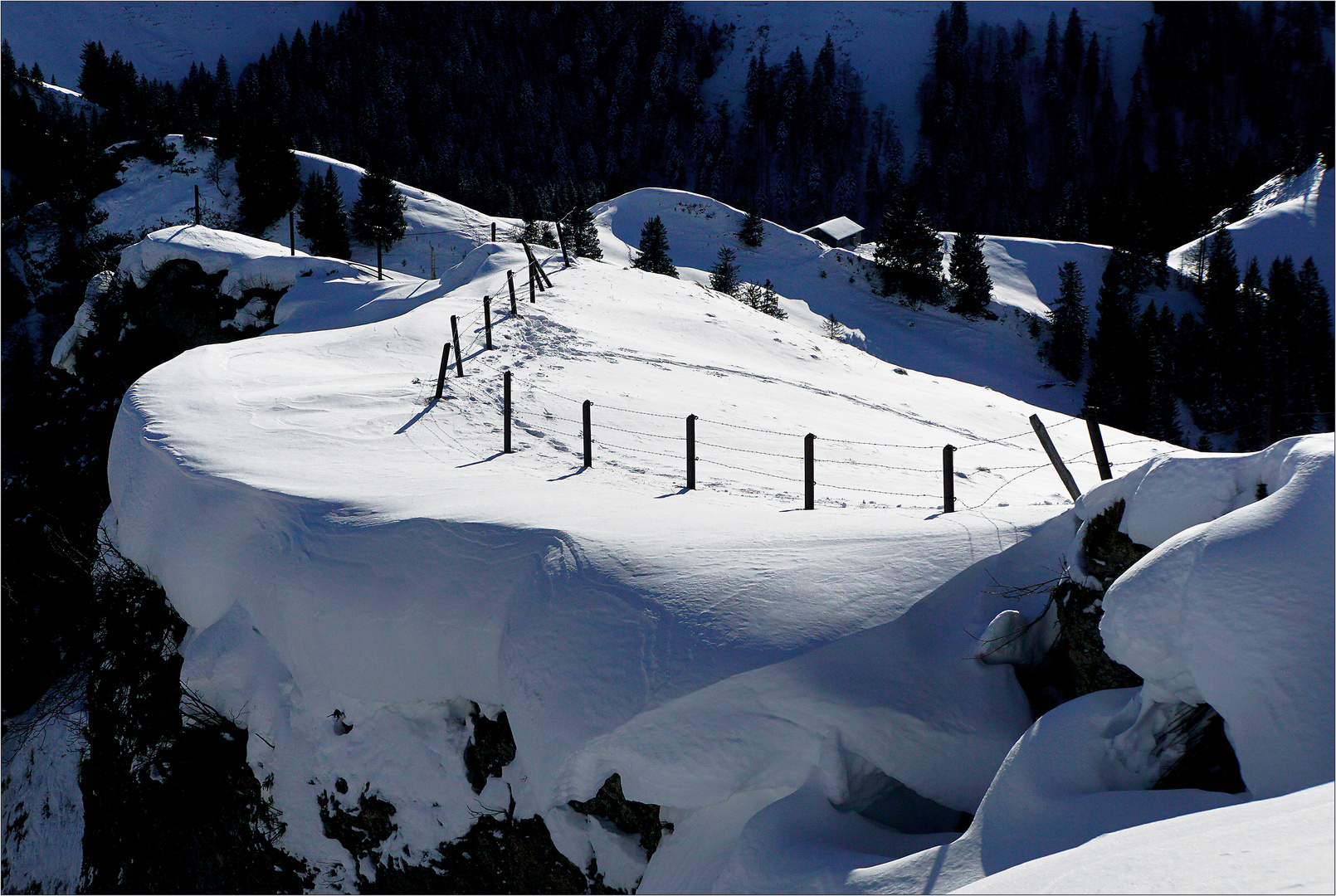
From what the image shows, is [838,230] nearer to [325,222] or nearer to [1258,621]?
[325,222]

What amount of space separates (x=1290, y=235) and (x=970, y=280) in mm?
30977

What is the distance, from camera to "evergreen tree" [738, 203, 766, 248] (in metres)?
51.8

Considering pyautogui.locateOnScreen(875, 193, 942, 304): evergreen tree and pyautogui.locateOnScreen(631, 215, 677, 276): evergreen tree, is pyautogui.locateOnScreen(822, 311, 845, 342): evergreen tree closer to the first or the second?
pyautogui.locateOnScreen(875, 193, 942, 304): evergreen tree

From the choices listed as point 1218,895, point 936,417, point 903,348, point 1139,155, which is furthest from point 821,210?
point 1218,895

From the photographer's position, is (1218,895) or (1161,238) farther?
(1161,238)

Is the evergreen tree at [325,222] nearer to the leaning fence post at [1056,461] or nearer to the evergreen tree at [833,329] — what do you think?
the evergreen tree at [833,329]

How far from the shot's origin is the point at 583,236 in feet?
135

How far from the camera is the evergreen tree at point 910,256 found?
47.1 meters

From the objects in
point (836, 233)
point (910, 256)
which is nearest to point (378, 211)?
point (910, 256)

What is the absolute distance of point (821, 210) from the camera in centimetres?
10694

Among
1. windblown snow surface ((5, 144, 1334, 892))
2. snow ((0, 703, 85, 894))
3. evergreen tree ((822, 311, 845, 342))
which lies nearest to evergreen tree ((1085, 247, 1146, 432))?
evergreen tree ((822, 311, 845, 342))

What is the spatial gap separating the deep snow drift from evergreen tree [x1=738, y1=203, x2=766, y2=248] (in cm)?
3990

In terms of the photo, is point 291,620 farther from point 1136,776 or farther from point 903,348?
point 903,348

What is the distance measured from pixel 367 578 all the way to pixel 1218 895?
7588 mm
